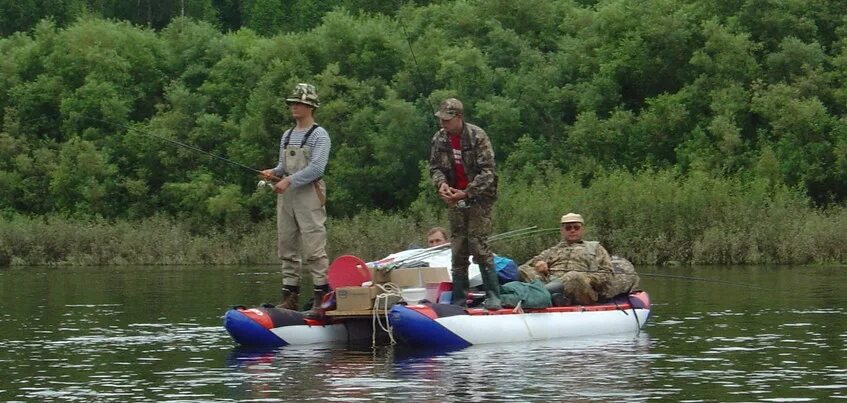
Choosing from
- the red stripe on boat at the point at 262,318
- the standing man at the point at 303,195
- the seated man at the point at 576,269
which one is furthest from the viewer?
the seated man at the point at 576,269

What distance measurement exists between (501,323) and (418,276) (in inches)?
38.8

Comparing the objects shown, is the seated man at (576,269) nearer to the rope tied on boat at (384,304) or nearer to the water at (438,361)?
the water at (438,361)

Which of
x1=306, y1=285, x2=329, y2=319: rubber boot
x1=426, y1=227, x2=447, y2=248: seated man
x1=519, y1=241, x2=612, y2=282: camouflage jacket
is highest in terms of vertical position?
x1=426, y1=227, x2=447, y2=248: seated man

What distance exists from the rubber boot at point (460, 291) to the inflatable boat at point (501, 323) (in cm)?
19

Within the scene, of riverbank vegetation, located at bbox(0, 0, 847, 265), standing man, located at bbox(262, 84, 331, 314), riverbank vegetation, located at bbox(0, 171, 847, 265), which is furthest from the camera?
riverbank vegetation, located at bbox(0, 0, 847, 265)

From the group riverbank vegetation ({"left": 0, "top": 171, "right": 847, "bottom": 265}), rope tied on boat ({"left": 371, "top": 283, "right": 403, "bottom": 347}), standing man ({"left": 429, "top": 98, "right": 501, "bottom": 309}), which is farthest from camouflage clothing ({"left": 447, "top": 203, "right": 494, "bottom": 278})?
riverbank vegetation ({"left": 0, "top": 171, "right": 847, "bottom": 265})

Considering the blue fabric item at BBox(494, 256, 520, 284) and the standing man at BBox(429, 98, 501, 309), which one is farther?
the blue fabric item at BBox(494, 256, 520, 284)

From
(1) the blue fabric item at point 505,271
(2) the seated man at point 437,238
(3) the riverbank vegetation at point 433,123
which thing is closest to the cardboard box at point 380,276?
(1) the blue fabric item at point 505,271

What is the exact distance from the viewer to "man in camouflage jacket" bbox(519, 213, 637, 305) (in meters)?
16.8

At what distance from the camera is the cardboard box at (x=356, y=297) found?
51.3 ft

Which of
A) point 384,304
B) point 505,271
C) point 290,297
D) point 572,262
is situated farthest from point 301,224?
point 572,262

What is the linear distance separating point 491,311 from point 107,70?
34.8 metres

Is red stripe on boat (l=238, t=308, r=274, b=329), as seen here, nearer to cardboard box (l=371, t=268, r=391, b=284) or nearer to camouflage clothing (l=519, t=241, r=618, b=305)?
cardboard box (l=371, t=268, r=391, b=284)

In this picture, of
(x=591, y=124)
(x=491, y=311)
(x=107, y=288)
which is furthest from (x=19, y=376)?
(x=591, y=124)
